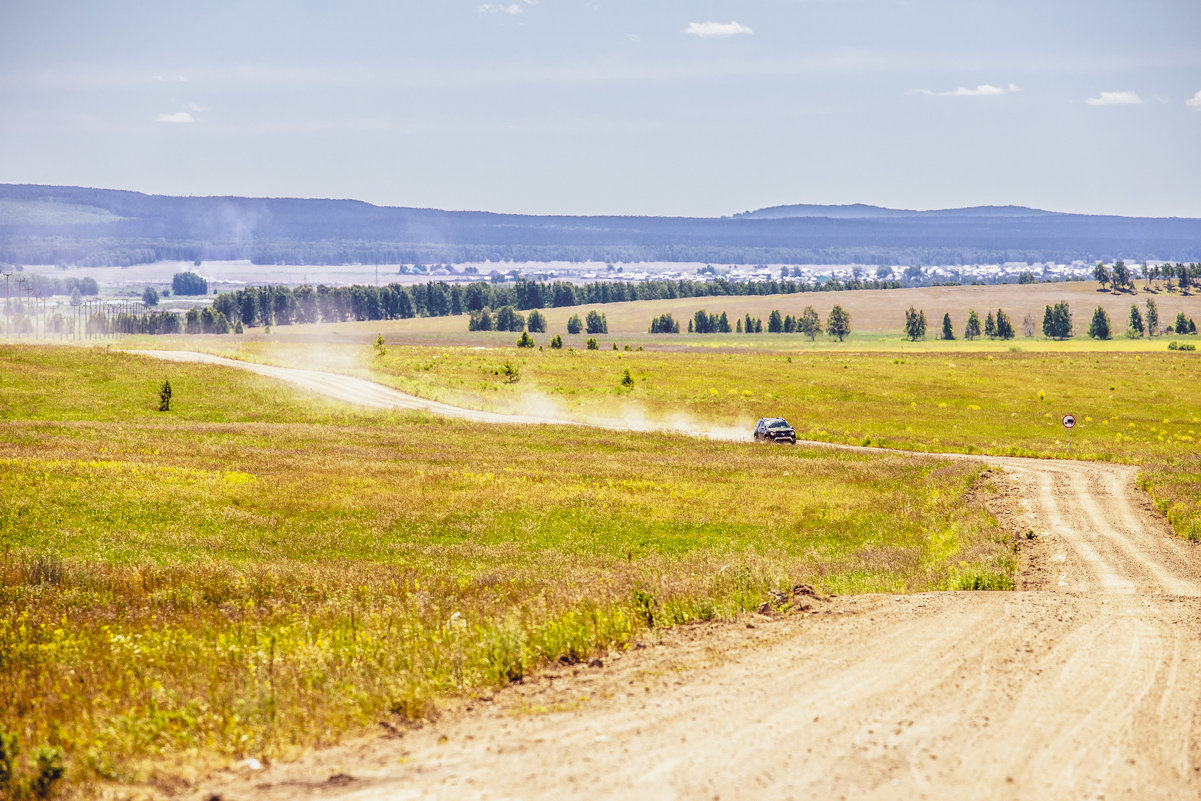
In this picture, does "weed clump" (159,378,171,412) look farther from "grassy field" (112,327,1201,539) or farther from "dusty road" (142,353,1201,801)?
"dusty road" (142,353,1201,801)

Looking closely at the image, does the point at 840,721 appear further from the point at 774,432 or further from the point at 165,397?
the point at 165,397

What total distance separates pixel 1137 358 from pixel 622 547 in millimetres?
128747

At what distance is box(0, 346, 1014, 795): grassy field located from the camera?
11477mm

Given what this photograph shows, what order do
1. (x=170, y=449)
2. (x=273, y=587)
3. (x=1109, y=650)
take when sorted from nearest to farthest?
(x=1109, y=650)
(x=273, y=587)
(x=170, y=449)

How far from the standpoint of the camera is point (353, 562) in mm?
22219

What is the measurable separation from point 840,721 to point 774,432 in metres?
47.4

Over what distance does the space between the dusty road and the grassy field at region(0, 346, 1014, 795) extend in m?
1.02

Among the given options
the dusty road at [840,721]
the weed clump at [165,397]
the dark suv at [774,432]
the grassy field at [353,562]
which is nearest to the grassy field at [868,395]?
the dark suv at [774,432]

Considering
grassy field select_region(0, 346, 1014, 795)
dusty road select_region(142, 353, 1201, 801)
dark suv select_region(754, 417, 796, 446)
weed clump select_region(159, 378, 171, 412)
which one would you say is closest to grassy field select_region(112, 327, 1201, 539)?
dark suv select_region(754, 417, 796, 446)

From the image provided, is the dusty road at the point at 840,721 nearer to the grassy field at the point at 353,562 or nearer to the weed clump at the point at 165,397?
the grassy field at the point at 353,562

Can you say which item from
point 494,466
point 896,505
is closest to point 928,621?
point 896,505

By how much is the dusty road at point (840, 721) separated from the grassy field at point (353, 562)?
1.02m

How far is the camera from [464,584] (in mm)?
19719

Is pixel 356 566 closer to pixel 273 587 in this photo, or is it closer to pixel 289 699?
pixel 273 587
